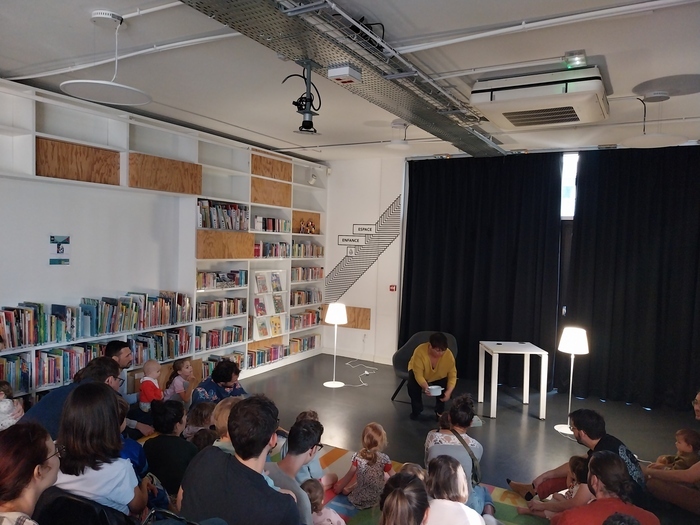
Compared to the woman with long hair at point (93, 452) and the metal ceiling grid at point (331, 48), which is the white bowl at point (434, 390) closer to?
the metal ceiling grid at point (331, 48)

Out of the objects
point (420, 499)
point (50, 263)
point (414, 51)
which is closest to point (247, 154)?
point (50, 263)

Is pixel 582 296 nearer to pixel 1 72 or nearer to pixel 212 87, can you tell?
pixel 212 87

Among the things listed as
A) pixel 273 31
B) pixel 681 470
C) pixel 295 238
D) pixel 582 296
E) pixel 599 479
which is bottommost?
pixel 681 470

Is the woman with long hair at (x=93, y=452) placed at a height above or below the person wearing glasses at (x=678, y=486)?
above

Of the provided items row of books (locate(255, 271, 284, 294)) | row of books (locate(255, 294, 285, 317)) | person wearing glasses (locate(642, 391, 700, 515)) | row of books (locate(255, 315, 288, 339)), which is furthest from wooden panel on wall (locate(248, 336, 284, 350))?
person wearing glasses (locate(642, 391, 700, 515))

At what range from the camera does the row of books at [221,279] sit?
5.88 metres

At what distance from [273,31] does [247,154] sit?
4.01 metres

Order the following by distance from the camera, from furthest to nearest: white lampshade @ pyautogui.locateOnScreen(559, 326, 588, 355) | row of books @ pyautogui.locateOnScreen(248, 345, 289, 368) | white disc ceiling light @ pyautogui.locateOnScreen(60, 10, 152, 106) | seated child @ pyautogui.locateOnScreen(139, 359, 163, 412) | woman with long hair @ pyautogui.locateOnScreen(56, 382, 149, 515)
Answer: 1. row of books @ pyautogui.locateOnScreen(248, 345, 289, 368)
2. white lampshade @ pyautogui.locateOnScreen(559, 326, 588, 355)
3. seated child @ pyautogui.locateOnScreen(139, 359, 163, 412)
4. white disc ceiling light @ pyautogui.locateOnScreen(60, 10, 152, 106)
5. woman with long hair @ pyautogui.locateOnScreen(56, 382, 149, 515)

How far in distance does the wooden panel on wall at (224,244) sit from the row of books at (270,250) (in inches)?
7.8

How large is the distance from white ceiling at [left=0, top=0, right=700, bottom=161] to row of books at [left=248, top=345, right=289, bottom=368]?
3116 millimetres

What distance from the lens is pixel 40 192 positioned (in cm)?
453

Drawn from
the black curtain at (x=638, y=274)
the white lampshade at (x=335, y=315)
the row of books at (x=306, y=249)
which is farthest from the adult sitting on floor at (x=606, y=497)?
the row of books at (x=306, y=249)

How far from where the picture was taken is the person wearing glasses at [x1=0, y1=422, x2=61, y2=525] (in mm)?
1508

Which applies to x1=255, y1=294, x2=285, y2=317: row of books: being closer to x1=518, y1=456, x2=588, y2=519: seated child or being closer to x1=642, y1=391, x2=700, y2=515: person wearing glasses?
x1=518, y1=456, x2=588, y2=519: seated child
